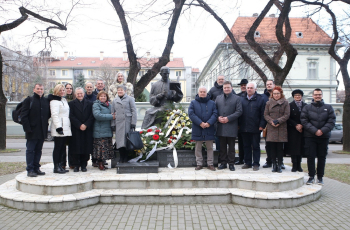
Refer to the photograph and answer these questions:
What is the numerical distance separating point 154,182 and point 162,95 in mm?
2587

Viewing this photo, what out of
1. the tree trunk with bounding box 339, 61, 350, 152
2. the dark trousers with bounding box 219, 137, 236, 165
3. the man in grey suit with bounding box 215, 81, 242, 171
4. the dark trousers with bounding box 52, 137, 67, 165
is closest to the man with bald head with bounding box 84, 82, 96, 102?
the dark trousers with bounding box 52, 137, 67, 165

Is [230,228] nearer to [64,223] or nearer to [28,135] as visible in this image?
[64,223]

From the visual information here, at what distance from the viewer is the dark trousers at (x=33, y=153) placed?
5.95 m

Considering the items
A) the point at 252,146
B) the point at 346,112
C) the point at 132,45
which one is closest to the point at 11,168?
the point at 132,45

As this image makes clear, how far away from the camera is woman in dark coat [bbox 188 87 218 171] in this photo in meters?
6.26

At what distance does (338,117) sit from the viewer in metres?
24.6

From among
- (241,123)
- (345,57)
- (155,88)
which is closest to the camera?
(241,123)

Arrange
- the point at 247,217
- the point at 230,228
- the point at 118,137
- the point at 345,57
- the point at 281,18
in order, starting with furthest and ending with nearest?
the point at 345,57
the point at 281,18
the point at 118,137
the point at 247,217
the point at 230,228

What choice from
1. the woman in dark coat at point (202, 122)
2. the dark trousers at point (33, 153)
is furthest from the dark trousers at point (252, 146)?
the dark trousers at point (33, 153)

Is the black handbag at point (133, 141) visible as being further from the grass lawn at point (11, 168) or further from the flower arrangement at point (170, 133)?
the grass lawn at point (11, 168)

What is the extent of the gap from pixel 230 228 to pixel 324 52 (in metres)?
36.8

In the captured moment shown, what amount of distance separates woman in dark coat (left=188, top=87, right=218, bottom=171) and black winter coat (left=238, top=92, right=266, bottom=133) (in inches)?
29.8

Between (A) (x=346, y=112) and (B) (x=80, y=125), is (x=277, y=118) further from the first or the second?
(A) (x=346, y=112)

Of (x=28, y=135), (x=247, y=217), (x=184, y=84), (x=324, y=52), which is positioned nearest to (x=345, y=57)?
(x=247, y=217)
